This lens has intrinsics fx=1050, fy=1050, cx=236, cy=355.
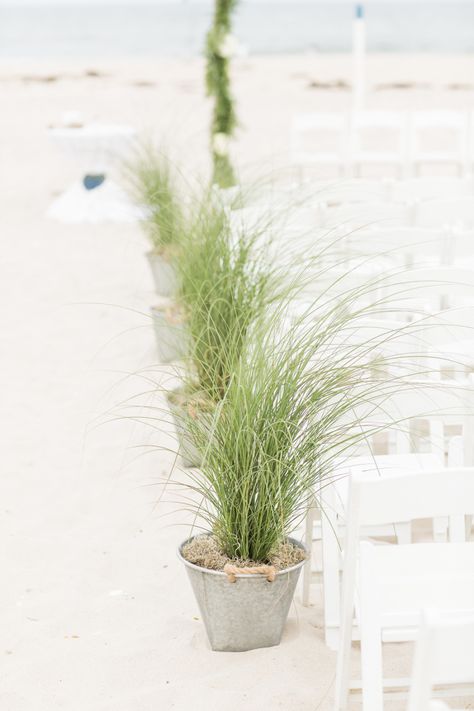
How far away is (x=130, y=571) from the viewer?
3.19 metres

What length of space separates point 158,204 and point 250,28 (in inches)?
2047

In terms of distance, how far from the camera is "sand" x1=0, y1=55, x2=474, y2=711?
8.46ft

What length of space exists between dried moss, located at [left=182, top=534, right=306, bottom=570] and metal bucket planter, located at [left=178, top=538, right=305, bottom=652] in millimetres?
27

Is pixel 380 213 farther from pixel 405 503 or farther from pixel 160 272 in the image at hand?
pixel 405 503

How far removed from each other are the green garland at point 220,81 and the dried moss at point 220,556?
219 inches

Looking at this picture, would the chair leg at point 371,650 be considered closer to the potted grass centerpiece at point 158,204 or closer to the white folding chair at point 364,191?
the potted grass centerpiece at point 158,204

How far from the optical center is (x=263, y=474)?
2492 mm

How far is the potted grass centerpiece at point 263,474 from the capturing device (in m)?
2.51

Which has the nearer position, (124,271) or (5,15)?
(124,271)

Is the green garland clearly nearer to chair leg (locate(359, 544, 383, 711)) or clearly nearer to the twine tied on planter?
the twine tied on planter

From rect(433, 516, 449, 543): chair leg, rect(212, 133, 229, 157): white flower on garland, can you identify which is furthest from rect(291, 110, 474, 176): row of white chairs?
rect(433, 516, 449, 543): chair leg

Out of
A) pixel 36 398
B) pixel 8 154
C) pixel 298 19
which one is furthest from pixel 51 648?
pixel 298 19

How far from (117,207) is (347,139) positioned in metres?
2.09

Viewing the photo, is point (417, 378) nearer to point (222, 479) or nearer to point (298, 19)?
point (222, 479)
